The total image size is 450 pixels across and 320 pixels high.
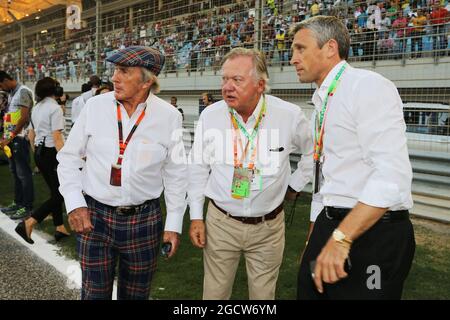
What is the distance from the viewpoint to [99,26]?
30.7ft

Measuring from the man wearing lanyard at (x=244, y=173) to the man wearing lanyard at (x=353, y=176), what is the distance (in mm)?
565

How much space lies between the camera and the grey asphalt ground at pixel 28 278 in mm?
3604

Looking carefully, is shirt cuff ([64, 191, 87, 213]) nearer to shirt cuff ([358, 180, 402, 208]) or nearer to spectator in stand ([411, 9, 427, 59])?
shirt cuff ([358, 180, 402, 208])

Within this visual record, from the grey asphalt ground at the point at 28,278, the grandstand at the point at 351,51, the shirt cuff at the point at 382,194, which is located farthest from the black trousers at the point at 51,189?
the shirt cuff at the point at 382,194

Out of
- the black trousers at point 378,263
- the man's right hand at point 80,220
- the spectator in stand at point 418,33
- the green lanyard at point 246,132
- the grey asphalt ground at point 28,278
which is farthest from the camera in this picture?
the spectator in stand at point 418,33

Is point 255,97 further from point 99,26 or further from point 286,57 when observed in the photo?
point 99,26

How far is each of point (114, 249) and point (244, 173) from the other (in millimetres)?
834

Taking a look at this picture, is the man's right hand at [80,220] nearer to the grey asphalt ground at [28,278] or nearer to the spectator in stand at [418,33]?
the grey asphalt ground at [28,278]

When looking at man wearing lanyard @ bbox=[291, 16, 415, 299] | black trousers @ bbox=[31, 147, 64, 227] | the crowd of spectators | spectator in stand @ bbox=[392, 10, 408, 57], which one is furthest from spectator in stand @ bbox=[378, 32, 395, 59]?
man wearing lanyard @ bbox=[291, 16, 415, 299]

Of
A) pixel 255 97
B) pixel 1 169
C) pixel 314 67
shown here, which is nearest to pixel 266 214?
A: pixel 255 97

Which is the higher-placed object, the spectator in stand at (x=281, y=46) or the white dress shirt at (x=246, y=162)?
the spectator in stand at (x=281, y=46)

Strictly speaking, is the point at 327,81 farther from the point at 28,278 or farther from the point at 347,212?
the point at 28,278

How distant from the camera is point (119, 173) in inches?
96.7
